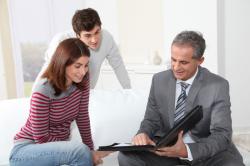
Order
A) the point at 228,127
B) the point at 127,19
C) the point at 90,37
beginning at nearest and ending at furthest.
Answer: the point at 228,127
the point at 90,37
the point at 127,19

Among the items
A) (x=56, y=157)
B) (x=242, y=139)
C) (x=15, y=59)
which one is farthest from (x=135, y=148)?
(x=15, y=59)

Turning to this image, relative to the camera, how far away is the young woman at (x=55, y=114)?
1.84m

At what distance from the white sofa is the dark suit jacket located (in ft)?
0.72

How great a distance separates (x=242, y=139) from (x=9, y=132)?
226cm

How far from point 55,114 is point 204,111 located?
75 cm

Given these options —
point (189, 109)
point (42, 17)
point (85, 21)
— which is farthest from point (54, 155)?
point (42, 17)

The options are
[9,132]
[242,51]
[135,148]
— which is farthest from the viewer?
A: [242,51]

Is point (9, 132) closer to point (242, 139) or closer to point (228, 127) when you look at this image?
point (228, 127)

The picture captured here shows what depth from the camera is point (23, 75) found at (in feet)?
16.0

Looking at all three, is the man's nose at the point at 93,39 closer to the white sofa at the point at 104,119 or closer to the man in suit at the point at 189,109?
the white sofa at the point at 104,119

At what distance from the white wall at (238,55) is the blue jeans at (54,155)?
6.93ft

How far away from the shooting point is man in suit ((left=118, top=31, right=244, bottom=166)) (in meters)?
1.75

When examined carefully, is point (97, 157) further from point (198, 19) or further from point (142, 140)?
point (198, 19)

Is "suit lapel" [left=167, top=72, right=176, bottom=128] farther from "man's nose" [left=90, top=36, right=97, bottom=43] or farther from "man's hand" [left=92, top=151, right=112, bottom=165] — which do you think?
"man's nose" [left=90, top=36, right=97, bottom=43]
